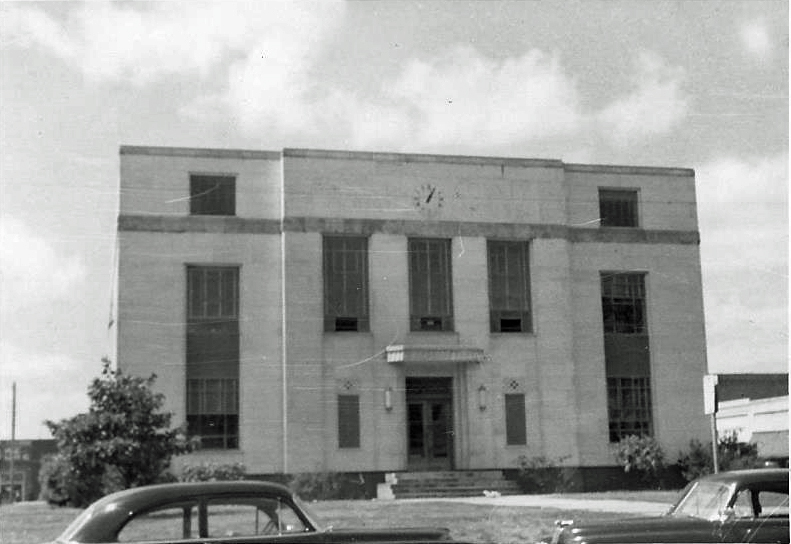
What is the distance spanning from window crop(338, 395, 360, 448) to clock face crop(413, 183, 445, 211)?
2724 millimetres

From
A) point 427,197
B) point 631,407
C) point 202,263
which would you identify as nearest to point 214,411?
point 202,263

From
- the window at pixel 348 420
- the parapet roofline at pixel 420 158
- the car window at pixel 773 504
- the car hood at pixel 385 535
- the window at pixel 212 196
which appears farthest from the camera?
the window at pixel 212 196

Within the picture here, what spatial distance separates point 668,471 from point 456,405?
3.64 metres

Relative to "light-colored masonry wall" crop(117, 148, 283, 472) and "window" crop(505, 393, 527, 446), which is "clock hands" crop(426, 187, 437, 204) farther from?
"window" crop(505, 393, 527, 446)

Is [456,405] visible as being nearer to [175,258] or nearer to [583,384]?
[583,384]

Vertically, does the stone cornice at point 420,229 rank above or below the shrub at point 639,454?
above

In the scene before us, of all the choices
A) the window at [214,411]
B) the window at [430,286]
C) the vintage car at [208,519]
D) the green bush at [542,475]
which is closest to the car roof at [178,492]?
the vintage car at [208,519]

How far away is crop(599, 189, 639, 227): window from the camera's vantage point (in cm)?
1099

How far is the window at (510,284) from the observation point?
1212 cm

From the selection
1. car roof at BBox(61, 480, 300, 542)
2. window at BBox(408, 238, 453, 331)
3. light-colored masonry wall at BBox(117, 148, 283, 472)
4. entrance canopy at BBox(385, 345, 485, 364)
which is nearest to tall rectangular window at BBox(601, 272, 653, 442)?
entrance canopy at BBox(385, 345, 485, 364)

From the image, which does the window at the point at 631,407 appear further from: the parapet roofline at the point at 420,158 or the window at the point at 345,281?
the window at the point at 345,281

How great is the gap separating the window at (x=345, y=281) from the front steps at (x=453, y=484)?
2.59 meters

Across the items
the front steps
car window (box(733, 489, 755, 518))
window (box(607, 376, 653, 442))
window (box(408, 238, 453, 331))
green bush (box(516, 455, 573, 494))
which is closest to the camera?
car window (box(733, 489, 755, 518))

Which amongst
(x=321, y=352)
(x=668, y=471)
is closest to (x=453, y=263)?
(x=321, y=352)
